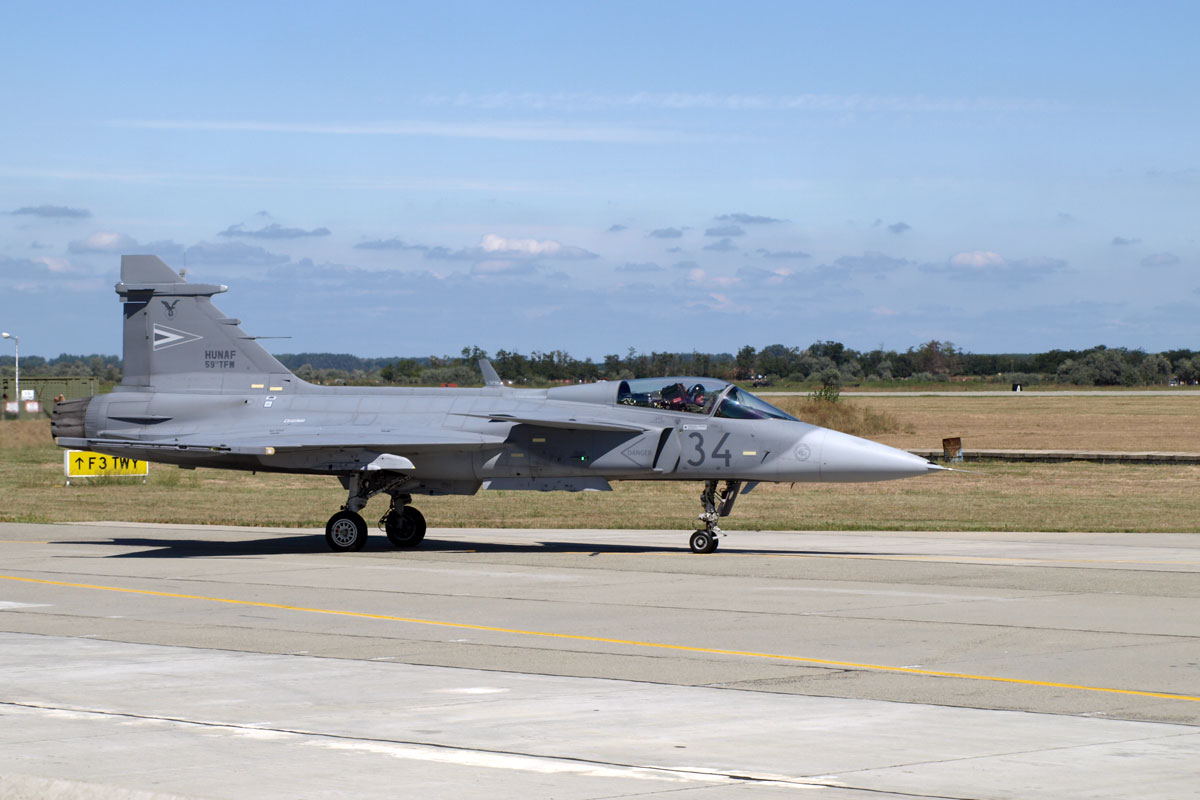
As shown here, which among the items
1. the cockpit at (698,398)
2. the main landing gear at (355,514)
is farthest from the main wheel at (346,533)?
the cockpit at (698,398)

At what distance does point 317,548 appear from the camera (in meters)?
21.8

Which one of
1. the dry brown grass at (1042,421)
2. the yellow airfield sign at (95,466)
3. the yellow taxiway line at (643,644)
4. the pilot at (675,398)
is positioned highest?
the pilot at (675,398)

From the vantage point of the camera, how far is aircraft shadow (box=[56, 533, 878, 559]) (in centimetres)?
2062

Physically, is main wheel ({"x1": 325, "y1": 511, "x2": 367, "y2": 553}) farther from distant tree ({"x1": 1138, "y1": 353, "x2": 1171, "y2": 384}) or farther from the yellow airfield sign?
distant tree ({"x1": 1138, "y1": 353, "x2": 1171, "y2": 384})

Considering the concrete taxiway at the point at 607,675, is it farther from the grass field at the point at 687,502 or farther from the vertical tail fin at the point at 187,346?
the grass field at the point at 687,502

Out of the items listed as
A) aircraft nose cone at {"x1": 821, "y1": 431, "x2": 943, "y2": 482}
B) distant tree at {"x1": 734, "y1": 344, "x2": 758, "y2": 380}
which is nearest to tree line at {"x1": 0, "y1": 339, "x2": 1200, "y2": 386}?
distant tree at {"x1": 734, "y1": 344, "x2": 758, "y2": 380}

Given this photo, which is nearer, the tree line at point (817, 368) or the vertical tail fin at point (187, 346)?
the vertical tail fin at point (187, 346)

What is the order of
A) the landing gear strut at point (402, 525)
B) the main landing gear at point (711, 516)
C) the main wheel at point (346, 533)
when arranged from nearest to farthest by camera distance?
the main landing gear at point (711, 516), the main wheel at point (346, 533), the landing gear strut at point (402, 525)

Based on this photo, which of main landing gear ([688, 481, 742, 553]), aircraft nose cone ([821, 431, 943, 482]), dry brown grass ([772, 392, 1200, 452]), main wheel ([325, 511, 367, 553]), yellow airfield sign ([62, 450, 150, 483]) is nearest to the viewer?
aircraft nose cone ([821, 431, 943, 482])

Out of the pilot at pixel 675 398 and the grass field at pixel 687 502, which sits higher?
the pilot at pixel 675 398

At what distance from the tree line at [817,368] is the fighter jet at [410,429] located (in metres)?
30.9

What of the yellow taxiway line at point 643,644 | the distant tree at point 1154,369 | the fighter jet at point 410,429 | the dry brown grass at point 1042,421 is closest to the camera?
the yellow taxiway line at point 643,644

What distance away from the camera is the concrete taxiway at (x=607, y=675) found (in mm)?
7398

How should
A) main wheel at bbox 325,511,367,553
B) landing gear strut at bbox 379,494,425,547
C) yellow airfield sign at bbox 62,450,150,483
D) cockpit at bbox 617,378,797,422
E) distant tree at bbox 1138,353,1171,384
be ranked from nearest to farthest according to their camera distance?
cockpit at bbox 617,378,797,422, main wheel at bbox 325,511,367,553, landing gear strut at bbox 379,494,425,547, yellow airfield sign at bbox 62,450,150,483, distant tree at bbox 1138,353,1171,384
